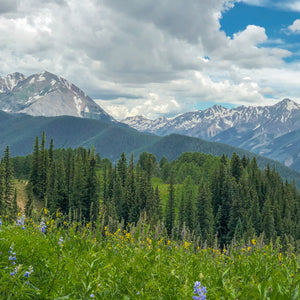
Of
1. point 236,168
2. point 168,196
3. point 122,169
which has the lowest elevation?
point 168,196

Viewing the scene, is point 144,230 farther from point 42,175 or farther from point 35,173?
point 35,173

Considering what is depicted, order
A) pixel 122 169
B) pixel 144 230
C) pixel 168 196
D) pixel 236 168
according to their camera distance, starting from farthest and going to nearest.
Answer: pixel 236 168
pixel 122 169
pixel 168 196
pixel 144 230

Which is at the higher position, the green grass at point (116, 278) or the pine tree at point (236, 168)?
the green grass at point (116, 278)

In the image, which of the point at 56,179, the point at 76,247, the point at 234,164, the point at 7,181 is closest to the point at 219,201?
the point at 234,164

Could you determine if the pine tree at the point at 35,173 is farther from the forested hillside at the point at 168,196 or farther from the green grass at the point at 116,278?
the green grass at the point at 116,278

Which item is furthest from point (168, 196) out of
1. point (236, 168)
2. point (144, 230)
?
point (144, 230)

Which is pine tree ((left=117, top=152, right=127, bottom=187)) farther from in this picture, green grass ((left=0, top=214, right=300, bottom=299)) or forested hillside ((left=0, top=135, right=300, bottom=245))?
green grass ((left=0, top=214, right=300, bottom=299))

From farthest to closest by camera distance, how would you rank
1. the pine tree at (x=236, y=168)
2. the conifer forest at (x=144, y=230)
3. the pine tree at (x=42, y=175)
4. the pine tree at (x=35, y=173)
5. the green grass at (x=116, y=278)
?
1. the pine tree at (x=236, y=168)
2. the pine tree at (x=35, y=173)
3. the pine tree at (x=42, y=175)
4. the conifer forest at (x=144, y=230)
5. the green grass at (x=116, y=278)

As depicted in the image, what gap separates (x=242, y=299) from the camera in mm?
3947

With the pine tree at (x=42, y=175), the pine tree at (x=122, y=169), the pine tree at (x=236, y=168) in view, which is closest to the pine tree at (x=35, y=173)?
the pine tree at (x=42, y=175)

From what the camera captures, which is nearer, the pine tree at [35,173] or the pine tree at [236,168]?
the pine tree at [35,173]

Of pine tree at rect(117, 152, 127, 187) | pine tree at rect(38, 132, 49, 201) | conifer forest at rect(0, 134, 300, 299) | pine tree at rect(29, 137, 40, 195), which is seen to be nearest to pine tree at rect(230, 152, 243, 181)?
conifer forest at rect(0, 134, 300, 299)

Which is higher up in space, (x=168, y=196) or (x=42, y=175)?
(x=42, y=175)

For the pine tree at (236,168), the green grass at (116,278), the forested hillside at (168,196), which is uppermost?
the green grass at (116,278)
